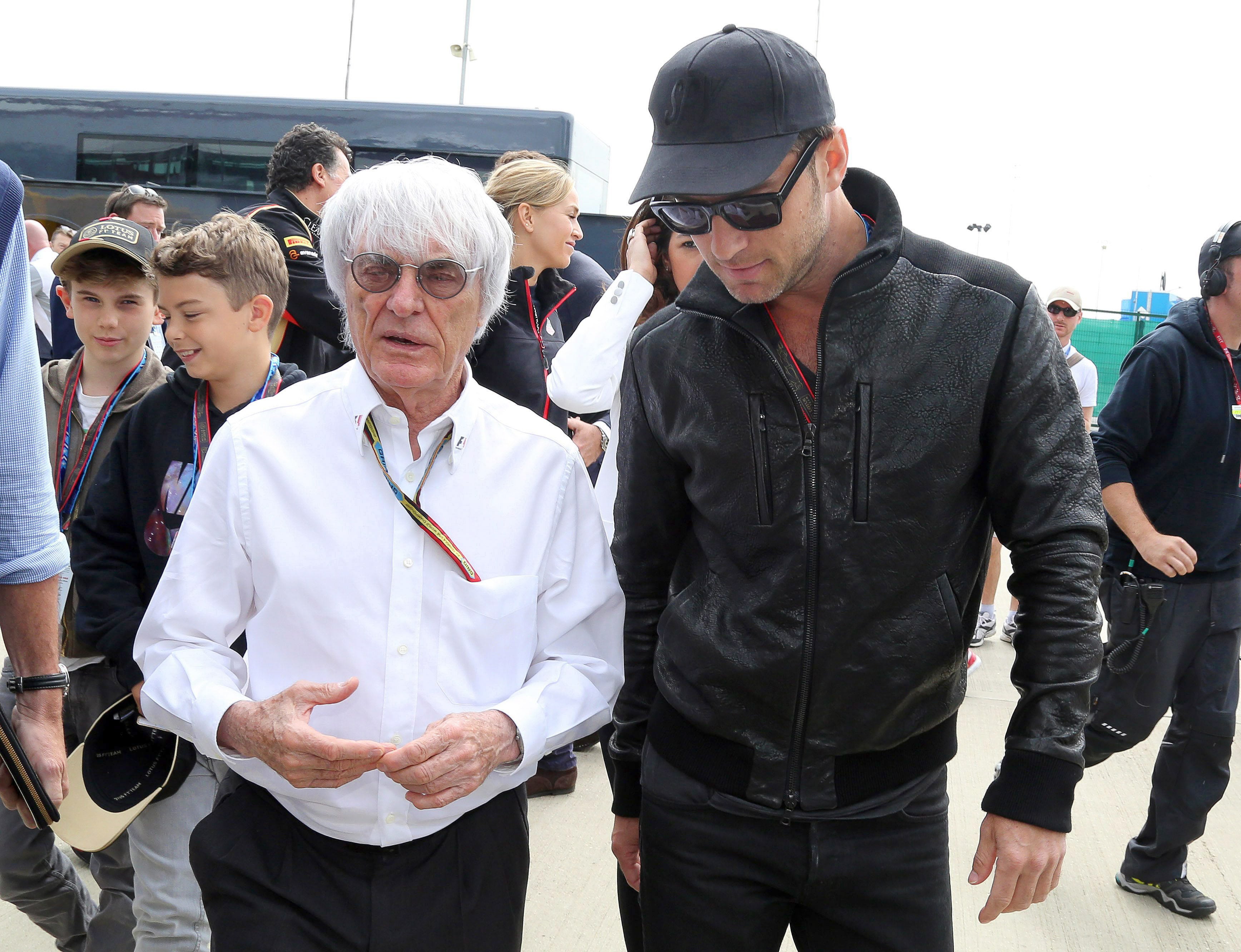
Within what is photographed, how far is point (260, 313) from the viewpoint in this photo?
268 cm

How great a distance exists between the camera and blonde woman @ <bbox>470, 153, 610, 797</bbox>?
149 inches

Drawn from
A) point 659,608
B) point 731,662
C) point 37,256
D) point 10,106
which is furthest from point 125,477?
point 10,106

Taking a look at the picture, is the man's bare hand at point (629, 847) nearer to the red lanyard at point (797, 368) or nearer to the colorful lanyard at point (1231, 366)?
the red lanyard at point (797, 368)

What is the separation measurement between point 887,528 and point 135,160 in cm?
1162

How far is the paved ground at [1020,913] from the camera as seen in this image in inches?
133

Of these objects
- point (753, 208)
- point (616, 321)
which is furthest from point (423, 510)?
point (616, 321)

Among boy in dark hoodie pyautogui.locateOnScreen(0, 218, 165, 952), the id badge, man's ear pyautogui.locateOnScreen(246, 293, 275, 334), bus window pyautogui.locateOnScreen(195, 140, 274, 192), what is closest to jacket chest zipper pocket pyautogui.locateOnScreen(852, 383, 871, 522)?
the id badge

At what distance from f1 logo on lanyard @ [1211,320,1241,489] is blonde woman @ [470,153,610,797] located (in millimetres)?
2057

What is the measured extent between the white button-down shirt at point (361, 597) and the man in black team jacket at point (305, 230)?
5.52 ft

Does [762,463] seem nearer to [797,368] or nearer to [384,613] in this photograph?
[797,368]

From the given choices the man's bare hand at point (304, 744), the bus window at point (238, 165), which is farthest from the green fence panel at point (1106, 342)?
the man's bare hand at point (304, 744)

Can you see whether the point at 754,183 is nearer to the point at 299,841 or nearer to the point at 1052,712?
the point at 1052,712

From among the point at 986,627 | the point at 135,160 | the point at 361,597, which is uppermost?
the point at 135,160

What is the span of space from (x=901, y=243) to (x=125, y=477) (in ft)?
5.97
